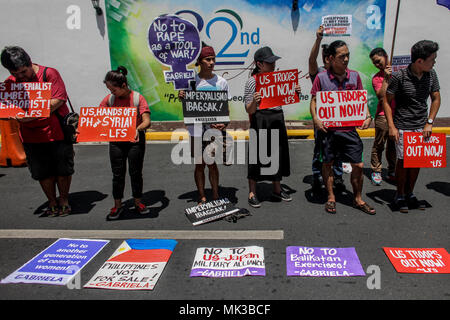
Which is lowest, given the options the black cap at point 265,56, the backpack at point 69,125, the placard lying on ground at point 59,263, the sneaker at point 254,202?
the placard lying on ground at point 59,263

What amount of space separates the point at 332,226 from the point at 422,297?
53.4 inches

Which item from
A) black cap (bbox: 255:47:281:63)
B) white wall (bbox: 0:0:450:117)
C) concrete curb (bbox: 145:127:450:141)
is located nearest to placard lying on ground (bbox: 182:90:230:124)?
black cap (bbox: 255:47:281:63)

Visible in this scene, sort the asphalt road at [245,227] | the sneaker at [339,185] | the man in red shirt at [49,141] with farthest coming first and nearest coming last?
the sneaker at [339,185] < the man in red shirt at [49,141] < the asphalt road at [245,227]

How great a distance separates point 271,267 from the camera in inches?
131

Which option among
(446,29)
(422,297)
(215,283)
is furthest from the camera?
(446,29)

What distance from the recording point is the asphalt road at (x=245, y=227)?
3006mm

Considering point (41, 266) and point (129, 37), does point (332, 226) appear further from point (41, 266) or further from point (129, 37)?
point (129, 37)

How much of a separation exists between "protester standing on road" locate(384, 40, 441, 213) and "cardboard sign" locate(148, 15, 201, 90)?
237 cm

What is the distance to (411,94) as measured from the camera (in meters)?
4.27

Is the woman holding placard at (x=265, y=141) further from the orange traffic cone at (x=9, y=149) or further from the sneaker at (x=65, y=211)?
the orange traffic cone at (x=9, y=149)

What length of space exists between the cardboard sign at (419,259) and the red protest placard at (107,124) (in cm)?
295

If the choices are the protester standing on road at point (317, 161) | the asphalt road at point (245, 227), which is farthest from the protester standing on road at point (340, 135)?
the asphalt road at point (245, 227)

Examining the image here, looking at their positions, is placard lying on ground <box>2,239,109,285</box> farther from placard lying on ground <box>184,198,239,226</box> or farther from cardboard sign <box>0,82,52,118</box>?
cardboard sign <box>0,82,52,118</box>

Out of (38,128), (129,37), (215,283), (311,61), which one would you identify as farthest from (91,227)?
(129,37)
